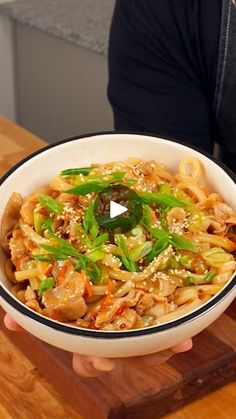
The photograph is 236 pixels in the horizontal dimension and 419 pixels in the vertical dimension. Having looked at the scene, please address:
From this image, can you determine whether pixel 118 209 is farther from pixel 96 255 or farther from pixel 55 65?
pixel 55 65

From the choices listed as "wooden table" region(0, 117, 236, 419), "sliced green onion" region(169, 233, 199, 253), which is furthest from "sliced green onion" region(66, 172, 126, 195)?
"wooden table" region(0, 117, 236, 419)

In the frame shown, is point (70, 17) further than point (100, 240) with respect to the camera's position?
Yes

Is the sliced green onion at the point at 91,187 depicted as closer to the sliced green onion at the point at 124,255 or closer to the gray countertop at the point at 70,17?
the sliced green onion at the point at 124,255

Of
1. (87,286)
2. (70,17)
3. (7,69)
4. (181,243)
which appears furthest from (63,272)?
(7,69)

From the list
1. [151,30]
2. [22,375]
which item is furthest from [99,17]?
[22,375]

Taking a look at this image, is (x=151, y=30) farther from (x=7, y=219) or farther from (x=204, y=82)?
(x=7, y=219)

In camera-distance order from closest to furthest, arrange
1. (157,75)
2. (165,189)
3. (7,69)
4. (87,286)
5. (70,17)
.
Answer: (87,286)
(165,189)
(157,75)
(70,17)
(7,69)

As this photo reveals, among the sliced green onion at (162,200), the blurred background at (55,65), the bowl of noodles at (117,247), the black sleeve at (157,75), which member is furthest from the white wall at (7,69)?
the sliced green onion at (162,200)

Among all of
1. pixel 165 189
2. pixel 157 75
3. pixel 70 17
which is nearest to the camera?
pixel 165 189
